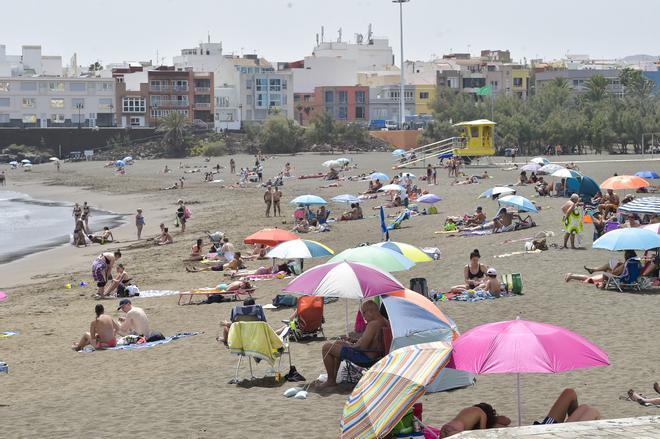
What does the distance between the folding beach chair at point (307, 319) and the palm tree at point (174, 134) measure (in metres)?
80.4

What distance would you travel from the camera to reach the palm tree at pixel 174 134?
93562 millimetres

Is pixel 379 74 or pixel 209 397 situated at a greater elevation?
pixel 379 74

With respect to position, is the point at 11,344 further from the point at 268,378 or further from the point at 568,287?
the point at 568,287

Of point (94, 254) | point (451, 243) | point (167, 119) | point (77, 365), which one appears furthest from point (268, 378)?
point (167, 119)

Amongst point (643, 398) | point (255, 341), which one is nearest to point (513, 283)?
point (255, 341)

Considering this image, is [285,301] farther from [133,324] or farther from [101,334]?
[101,334]

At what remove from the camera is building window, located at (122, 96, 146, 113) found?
107 meters

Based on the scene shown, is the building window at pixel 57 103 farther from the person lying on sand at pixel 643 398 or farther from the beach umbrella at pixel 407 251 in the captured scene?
the person lying on sand at pixel 643 398

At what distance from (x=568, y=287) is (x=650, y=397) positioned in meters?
6.76

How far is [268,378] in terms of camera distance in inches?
476

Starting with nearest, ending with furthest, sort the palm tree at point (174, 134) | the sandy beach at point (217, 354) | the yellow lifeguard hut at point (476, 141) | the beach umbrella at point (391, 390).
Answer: the beach umbrella at point (391, 390) < the sandy beach at point (217, 354) < the yellow lifeguard hut at point (476, 141) < the palm tree at point (174, 134)

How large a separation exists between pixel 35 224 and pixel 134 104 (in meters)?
65.0

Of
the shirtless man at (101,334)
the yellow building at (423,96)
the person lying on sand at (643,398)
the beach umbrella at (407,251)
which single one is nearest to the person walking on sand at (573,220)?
the beach umbrella at (407,251)

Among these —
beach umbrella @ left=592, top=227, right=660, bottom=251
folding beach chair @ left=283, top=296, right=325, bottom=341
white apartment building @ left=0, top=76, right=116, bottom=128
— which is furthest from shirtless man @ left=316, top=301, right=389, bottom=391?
white apartment building @ left=0, top=76, right=116, bottom=128
